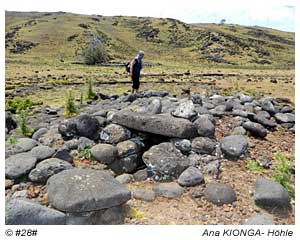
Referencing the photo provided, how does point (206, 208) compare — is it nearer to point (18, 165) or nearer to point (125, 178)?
point (125, 178)

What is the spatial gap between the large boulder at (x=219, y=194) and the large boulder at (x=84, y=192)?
1615mm

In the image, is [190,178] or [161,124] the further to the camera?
[161,124]

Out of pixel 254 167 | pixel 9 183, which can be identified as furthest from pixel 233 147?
pixel 9 183

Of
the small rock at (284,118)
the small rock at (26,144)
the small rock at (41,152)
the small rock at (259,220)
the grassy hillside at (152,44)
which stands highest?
the small rock at (284,118)

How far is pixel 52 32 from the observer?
105000mm

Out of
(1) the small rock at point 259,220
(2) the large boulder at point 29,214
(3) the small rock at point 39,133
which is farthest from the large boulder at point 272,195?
(3) the small rock at point 39,133

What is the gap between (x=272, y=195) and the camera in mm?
8336

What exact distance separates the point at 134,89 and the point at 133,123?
5699 millimetres

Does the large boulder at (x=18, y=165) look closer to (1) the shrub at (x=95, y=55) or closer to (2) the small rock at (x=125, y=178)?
(2) the small rock at (x=125, y=178)

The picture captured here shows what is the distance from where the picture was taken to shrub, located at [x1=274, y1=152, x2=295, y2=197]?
A: 350 inches

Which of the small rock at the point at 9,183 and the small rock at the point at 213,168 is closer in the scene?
the small rock at the point at 9,183

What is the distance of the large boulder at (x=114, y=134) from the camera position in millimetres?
10617

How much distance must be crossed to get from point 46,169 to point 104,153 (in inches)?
64.7
